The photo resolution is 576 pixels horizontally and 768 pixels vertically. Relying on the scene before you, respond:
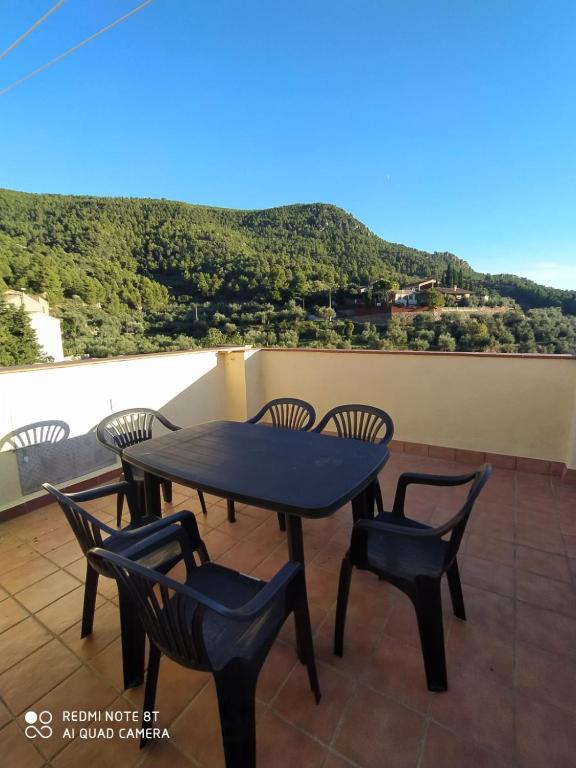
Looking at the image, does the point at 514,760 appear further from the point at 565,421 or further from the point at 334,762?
the point at 565,421

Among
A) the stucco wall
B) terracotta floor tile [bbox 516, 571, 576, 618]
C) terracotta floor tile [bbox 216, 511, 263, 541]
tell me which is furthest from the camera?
the stucco wall

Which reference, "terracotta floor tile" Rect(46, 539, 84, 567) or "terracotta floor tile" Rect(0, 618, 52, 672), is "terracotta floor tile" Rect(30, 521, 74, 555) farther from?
"terracotta floor tile" Rect(0, 618, 52, 672)

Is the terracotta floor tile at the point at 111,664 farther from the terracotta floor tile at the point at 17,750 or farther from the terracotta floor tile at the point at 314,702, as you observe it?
the terracotta floor tile at the point at 314,702

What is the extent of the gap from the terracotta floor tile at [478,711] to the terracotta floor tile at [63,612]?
1.55 meters

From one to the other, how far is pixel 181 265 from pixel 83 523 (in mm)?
19026

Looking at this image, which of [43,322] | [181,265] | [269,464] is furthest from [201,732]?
[43,322]

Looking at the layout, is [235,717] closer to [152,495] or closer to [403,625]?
[403,625]

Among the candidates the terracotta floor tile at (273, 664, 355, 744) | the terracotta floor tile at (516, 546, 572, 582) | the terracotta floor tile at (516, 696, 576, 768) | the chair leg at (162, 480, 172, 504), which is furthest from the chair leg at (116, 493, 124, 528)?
the terracotta floor tile at (516, 546, 572, 582)

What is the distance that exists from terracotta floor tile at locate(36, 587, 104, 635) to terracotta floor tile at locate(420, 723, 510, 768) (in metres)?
1.50

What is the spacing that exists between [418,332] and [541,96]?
206 inches

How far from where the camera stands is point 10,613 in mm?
1607

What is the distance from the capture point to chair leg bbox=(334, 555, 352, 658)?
4.40 ft

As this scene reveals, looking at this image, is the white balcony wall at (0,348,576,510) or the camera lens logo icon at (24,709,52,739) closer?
the camera lens logo icon at (24,709,52,739)

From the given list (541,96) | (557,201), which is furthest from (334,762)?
(557,201)
